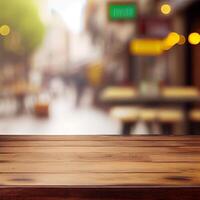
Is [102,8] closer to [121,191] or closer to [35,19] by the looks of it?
[35,19]

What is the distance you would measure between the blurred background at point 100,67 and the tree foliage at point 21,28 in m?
0.02

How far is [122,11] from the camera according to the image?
18.3 feet

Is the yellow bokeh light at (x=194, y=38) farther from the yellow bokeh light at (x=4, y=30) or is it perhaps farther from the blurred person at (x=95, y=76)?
the yellow bokeh light at (x=4, y=30)

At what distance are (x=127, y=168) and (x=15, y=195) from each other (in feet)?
1.25

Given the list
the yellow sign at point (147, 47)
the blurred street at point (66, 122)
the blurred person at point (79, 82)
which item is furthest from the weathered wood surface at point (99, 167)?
the blurred person at point (79, 82)

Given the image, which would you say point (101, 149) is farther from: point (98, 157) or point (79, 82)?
point (79, 82)

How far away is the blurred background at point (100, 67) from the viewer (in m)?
5.06

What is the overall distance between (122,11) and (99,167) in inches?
176

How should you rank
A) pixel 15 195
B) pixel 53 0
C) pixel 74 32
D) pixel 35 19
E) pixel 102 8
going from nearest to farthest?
pixel 15 195 → pixel 102 8 → pixel 53 0 → pixel 74 32 → pixel 35 19

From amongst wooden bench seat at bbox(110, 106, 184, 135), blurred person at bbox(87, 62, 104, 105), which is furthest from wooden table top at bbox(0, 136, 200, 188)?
blurred person at bbox(87, 62, 104, 105)

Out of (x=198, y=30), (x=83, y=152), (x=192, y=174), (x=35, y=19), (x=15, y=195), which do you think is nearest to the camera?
(x=15, y=195)

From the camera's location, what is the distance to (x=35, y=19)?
10.5 meters

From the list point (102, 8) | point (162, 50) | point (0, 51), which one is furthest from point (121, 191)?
point (0, 51)

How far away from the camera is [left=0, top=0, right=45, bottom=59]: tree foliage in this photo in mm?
9922
